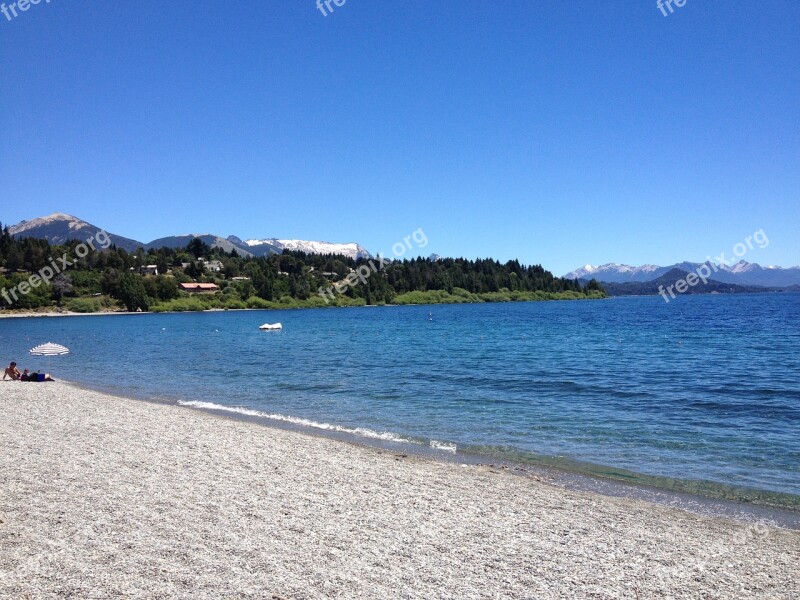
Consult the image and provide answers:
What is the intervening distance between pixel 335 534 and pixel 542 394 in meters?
20.2

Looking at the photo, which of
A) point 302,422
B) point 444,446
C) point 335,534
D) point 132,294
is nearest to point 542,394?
point 444,446

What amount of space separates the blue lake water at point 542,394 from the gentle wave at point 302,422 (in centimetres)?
11

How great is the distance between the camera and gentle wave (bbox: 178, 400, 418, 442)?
1911 cm

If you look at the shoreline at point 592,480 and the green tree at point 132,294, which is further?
the green tree at point 132,294

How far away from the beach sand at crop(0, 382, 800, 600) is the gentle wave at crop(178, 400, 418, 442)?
3924 millimetres

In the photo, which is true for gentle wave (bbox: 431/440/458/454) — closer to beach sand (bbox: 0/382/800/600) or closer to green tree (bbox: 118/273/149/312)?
beach sand (bbox: 0/382/800/600)

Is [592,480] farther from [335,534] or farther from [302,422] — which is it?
[302,422]

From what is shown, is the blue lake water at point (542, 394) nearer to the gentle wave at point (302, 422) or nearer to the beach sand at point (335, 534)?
the gentle wave at point (302, 422)

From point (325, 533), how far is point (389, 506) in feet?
6.29

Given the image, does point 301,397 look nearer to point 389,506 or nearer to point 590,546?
point 389,506

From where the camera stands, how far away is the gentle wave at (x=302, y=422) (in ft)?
62.7

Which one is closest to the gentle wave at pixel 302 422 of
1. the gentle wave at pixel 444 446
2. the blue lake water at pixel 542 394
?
the blue lake water at pixel 542 394

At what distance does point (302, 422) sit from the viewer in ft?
71.3

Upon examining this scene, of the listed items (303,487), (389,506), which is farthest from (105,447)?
(389,506)
